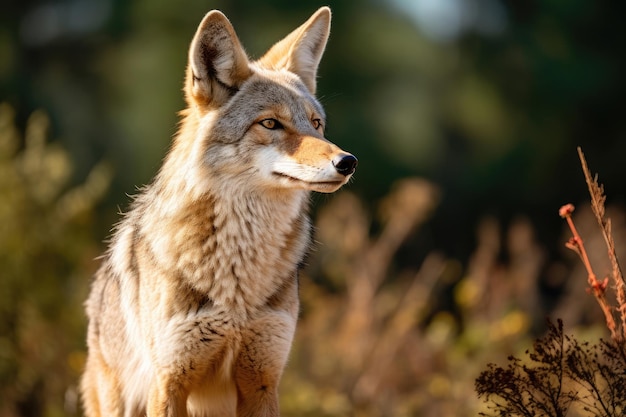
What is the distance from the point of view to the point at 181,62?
21578 millimetres

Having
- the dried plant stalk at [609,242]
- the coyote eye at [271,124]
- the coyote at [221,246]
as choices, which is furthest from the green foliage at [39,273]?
the dried plant stalk at [609,242]

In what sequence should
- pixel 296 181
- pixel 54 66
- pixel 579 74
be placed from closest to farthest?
pixel 296 181 < pixel 579 74 < pixel 54 66

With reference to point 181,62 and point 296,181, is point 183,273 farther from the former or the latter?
point 181,62

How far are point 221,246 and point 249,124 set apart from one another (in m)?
0.70

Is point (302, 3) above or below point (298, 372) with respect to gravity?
above

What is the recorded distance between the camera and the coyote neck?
466 cm

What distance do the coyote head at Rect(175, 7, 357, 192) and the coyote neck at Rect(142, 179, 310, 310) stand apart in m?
0.16

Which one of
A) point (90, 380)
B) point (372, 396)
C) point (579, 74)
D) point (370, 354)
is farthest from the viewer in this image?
point (579, 74)

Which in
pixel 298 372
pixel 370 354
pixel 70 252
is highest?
pixel 370 354

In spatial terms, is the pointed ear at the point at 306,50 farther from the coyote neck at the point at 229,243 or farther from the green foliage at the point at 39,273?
the green foliage at the point at 39,273

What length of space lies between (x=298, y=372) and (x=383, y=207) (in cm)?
228

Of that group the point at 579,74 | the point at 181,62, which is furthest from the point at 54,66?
the point at 579,74

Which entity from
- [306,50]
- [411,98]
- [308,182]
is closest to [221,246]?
[308,182]

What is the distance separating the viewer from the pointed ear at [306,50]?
17.9 feet
